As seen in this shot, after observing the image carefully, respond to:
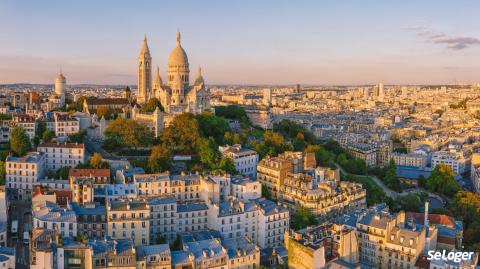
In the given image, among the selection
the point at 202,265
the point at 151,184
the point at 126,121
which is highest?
the point at 126,121

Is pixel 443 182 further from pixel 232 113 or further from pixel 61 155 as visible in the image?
pixel 61 155

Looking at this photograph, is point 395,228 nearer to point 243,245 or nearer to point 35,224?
point 243,245

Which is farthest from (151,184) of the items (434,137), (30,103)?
(434,137)

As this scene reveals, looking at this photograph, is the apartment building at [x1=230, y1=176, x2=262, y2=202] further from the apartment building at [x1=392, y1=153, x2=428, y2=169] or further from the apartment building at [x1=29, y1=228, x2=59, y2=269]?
the apartment building at [x1=392, y1=153, x2=428, y2=169]

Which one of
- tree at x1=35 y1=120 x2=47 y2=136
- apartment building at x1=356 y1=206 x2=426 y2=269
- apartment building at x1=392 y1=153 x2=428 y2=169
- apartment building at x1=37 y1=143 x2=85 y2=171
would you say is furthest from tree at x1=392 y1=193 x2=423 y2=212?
tree at x1=35 y1=120 x2=47 y2=136

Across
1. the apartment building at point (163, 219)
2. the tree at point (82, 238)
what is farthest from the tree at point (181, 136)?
the tree at point (82, 238)

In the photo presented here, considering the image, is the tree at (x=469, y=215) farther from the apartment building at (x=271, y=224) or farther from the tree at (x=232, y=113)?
the tree at (x=232, y=113)
